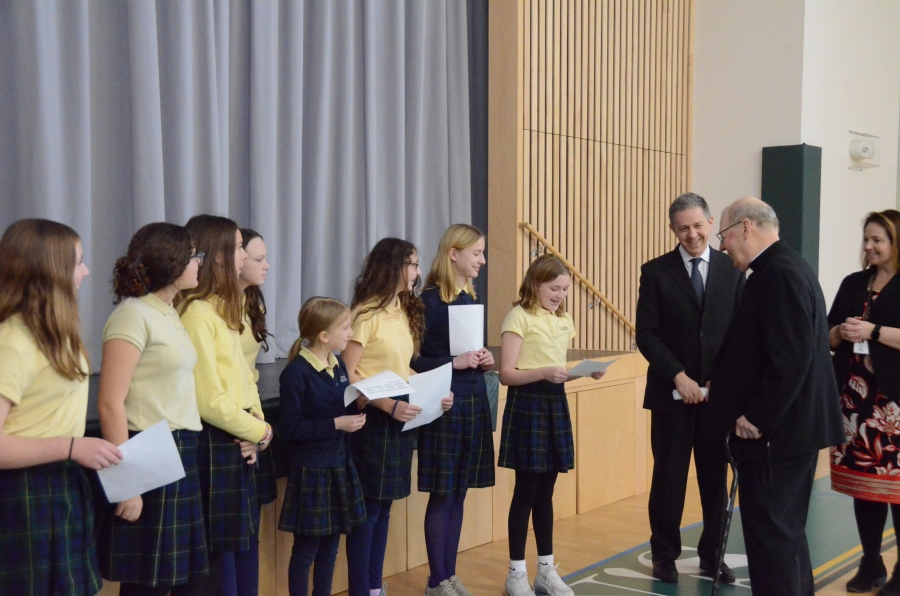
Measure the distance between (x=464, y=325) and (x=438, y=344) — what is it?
165mm

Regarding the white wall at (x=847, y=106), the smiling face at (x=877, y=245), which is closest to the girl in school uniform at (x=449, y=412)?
the smiling face at (x=877, y=245)

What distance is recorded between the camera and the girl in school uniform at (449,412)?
3.36 metres

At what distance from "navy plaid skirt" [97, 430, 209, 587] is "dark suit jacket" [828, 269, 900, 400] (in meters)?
2.71

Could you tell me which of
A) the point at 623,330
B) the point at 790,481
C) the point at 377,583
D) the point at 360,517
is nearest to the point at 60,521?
the point at 360,517

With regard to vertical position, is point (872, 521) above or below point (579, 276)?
below

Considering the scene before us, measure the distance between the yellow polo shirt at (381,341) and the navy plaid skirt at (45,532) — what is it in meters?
1.18

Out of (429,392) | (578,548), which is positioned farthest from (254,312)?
(578,548)

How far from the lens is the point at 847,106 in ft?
25.3

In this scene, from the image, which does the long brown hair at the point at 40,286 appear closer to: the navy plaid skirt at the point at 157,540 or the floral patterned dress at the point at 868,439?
the navy plaid skirt at the point at 157,540

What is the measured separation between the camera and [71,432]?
2139 mm

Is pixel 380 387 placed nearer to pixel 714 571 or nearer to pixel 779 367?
pixel 779 367

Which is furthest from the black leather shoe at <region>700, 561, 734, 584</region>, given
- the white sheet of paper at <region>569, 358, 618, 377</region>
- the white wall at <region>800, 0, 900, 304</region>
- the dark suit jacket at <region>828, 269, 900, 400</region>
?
the white wall at <region>800, 0, 900, 304</region>

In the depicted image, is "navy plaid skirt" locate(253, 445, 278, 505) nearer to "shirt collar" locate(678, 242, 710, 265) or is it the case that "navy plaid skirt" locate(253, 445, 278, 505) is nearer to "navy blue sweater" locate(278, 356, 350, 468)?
"navy blue sweater" locate(278, 356, 350, 468)

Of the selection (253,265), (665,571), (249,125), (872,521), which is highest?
(249,125)
